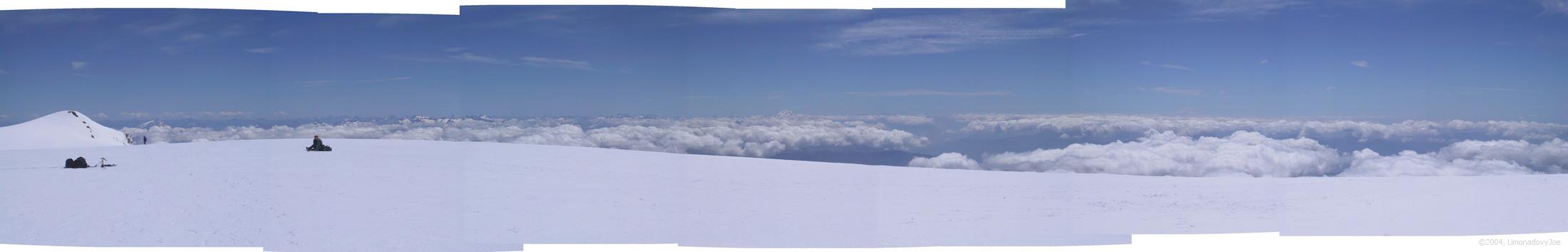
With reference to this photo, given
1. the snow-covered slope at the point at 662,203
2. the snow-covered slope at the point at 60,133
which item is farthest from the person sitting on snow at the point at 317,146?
the snow-covered slope at the point at 60,133

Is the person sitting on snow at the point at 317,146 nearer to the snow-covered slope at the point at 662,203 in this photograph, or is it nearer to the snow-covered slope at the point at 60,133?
the snow-covered slope at the point at 662,203

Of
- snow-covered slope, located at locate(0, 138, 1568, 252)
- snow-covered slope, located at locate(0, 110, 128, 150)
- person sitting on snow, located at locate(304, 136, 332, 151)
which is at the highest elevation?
snow-covered slope, located at locate(0, 110, 128, 150)

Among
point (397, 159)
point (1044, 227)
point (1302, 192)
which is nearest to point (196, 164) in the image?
point (397, 159)

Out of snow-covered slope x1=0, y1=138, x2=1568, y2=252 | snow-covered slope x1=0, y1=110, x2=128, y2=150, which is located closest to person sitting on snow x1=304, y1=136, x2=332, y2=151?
snow-covered slope x1=0, y1=138, x2=1568, y2=252

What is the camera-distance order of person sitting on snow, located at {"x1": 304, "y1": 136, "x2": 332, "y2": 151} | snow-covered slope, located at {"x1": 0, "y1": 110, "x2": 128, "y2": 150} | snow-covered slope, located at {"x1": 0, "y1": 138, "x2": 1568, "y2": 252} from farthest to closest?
person sitting on snow, located at {"x1": 304, "y1": 136, "x2": 332, "y2": 151} → snow-covered slope, located at {"x1": 0, "y1": 110, "x2": 128, "y2": 150} → snow-covered slope, located at {"x1": 0, "y1": 138, "x2": 1568, "y2": 252}

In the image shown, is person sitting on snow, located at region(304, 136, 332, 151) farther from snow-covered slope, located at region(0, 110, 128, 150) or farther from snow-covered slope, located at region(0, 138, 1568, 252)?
snow-covered slope, located at region(0, 110, 128, 150)

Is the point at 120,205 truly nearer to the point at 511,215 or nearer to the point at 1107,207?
the point at 511,215
